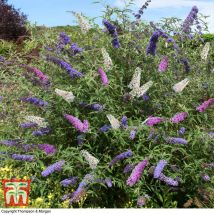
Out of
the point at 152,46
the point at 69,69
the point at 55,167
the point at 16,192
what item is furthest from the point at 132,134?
the point at 16,192

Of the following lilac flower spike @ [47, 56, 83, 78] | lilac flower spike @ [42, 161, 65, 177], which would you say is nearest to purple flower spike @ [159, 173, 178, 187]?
lilac flower spike @ [42, 161, 65, 177]

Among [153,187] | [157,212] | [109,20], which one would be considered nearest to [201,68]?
[109,20]

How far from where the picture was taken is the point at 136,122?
256 inches

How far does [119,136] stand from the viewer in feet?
20.1

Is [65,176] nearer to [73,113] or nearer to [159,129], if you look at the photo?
[73,113]

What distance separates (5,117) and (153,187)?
9.55 feet

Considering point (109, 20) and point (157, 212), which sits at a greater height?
point (109, 20)

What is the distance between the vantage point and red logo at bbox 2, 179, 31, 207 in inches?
226

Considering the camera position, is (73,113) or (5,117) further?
(5,117)

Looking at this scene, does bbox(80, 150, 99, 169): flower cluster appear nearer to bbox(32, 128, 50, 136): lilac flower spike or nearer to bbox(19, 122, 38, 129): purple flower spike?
bbox(32, 128, 50, 136): lilac flower spike

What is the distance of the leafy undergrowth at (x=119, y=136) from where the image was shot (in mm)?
6230

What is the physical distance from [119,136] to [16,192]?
4.14ft

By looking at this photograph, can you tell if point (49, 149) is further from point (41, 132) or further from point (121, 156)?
point (121, 156)

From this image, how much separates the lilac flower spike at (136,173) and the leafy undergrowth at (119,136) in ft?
0.53
